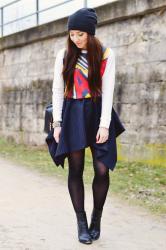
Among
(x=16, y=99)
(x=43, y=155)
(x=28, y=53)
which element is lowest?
(x=43, y=155)

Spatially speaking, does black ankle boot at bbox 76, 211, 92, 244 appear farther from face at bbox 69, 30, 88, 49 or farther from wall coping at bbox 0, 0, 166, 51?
wall coping at bbox 0, 0, 166, 51

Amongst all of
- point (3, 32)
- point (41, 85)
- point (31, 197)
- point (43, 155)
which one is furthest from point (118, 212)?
point (3, 32)

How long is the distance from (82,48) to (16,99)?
8819mm

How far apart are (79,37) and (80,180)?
1.04 metres

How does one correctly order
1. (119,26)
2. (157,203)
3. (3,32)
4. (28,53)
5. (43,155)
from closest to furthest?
(157,203) < (119,26) < (43,155) < (28,53) < (3,32)

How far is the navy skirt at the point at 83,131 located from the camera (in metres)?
3.47

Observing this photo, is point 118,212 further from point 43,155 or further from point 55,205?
point 43,155

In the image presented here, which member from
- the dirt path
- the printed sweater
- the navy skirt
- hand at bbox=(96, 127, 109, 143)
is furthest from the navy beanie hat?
the dirt path

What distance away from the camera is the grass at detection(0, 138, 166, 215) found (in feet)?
18.0

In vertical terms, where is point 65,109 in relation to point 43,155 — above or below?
above

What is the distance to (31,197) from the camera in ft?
18.4

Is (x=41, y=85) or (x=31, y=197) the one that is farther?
(x=41, y=85)

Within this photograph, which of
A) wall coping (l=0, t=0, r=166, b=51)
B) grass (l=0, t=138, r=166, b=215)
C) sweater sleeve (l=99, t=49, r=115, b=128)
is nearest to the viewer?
sweater sleeve (l=99, t=49, r=115, b=128)

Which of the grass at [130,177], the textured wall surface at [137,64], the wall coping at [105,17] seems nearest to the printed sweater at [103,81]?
the grass at [130,177]
